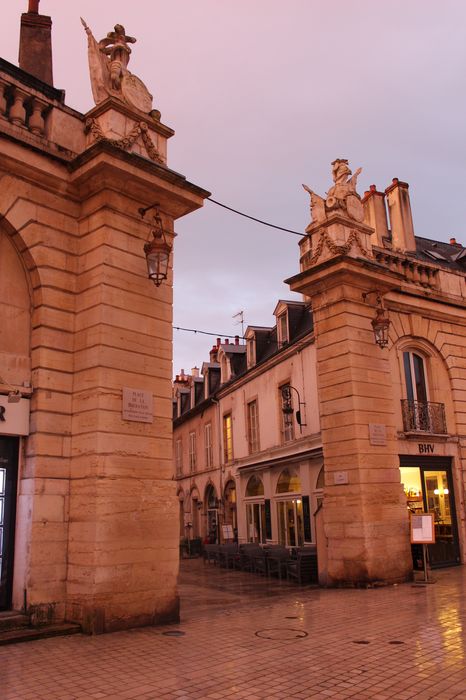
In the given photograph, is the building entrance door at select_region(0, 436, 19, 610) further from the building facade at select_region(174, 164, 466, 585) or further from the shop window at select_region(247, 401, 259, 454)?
the shop window at select_region(247, 401, 259, 454)

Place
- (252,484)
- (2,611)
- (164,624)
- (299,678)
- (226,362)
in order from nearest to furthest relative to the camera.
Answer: (299,678) < (2,611) < (164,624) < (252,484) < (226,362)

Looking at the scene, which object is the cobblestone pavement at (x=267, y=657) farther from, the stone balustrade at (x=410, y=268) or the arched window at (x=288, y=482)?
the arched window at (x=288, y=482)

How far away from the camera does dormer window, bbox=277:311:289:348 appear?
61.8ft

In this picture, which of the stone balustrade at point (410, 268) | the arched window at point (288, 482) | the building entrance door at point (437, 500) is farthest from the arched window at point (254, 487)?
the stone balustrade at point (410, 268)

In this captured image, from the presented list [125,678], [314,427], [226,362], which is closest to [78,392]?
[125,678]

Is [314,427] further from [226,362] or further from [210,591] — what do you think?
[226,362]

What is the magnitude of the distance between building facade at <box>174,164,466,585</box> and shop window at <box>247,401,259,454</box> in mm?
246

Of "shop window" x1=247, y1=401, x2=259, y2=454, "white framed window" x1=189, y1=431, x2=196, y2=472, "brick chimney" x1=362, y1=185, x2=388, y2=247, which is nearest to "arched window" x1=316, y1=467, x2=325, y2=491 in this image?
"shop window" x1=247, y1=401, x2=259, y2=454

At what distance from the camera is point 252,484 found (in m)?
21.0

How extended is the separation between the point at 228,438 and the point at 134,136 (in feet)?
52.0

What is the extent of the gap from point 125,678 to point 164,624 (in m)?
2.45

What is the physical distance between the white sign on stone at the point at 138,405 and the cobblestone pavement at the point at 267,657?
8.40ft

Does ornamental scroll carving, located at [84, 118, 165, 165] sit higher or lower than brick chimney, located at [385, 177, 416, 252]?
lower

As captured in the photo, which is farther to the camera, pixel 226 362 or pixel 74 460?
pixel 226 362
